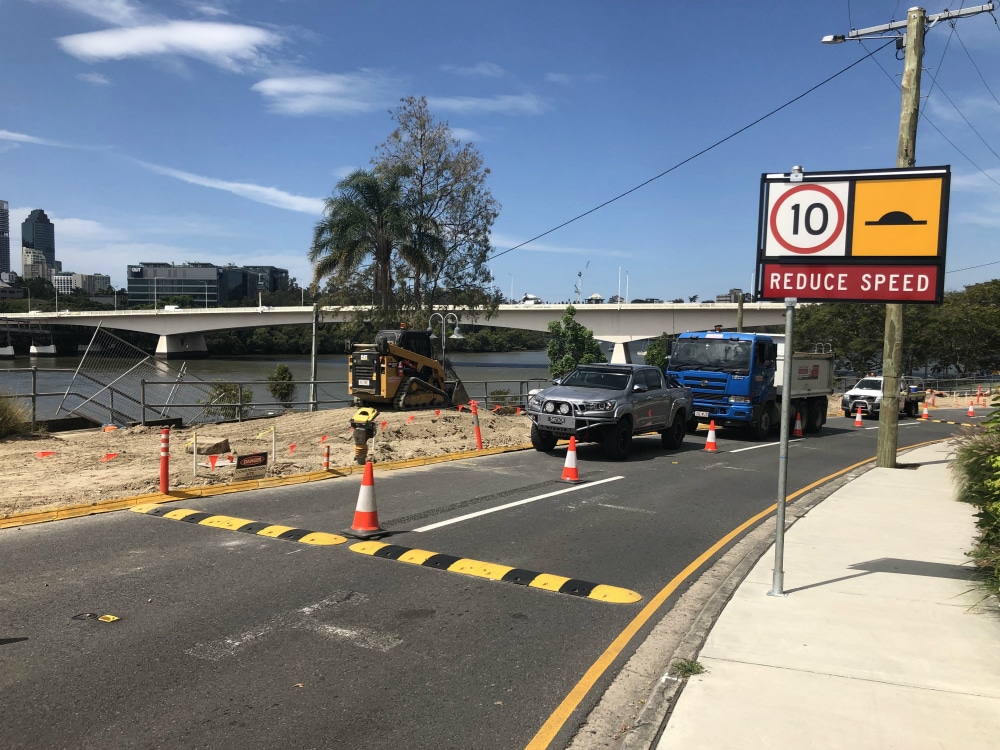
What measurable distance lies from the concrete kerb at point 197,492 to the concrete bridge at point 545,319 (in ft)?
114

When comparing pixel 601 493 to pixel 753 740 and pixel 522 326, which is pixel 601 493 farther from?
pixel 522 326

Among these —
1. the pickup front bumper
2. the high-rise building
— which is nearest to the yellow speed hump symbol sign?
the pickup front bumper

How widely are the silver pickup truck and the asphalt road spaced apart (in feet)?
14.0

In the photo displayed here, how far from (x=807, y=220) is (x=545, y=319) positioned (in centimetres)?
5065

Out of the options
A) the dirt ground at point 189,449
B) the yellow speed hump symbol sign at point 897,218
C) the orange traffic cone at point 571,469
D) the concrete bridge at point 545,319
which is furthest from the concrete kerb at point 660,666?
the concrete bridge at point 545,319

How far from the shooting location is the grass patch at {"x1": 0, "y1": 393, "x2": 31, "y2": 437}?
16.3 m

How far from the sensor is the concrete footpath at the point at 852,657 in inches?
164

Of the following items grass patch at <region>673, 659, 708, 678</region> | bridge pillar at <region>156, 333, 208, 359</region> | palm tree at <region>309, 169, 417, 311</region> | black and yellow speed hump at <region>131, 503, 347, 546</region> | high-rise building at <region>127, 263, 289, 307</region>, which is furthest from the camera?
high-rise building at <region>127, 263, 289, 307</region>

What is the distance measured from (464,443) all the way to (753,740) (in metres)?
13.8

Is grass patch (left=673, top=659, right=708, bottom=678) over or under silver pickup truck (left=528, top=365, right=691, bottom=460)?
under

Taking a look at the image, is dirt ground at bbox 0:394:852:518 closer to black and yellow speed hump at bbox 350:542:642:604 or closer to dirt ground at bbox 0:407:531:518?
dirt ground at bbox 0:407:531:518

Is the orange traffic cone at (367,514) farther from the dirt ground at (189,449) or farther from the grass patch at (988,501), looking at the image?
the grass patch at (988,501)

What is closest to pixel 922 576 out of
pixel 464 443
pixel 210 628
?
pixel 210 628

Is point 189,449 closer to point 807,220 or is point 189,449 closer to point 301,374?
point 807,220
